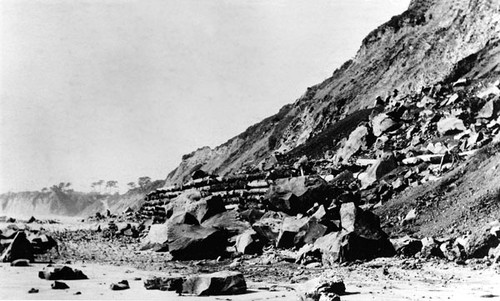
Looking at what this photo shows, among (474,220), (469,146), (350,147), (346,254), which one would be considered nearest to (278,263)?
(346,254)

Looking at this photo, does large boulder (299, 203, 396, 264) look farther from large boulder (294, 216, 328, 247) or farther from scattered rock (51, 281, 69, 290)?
scattered rock (51, 281, 69, 290)

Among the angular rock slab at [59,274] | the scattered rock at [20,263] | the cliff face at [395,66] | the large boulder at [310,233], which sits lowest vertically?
the angular rock slab at [59,274]

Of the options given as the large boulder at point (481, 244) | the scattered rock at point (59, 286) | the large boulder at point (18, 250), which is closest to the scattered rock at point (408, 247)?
the large boulder at point (481, 244)

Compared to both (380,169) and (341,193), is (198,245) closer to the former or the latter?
(341,193)

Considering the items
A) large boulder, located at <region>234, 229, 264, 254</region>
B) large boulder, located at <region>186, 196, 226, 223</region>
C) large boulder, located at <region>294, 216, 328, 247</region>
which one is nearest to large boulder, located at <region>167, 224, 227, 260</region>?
large boulder, located at <region>234, 229, 264, 254</region>

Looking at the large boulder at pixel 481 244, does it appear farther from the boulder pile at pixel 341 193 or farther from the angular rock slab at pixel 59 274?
the angular rock slab at pixel 59 274

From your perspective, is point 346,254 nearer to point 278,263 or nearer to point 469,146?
point 278,263
